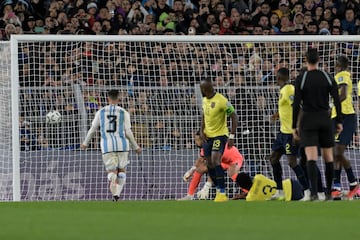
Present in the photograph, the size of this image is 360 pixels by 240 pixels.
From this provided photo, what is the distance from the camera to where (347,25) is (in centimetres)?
2677

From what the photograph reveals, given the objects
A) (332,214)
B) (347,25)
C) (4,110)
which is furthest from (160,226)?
(347,25)

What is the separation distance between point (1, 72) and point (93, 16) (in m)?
5.16

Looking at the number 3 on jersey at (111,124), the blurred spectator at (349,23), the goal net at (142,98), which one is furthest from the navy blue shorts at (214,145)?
the blurred spectator at (349,23)

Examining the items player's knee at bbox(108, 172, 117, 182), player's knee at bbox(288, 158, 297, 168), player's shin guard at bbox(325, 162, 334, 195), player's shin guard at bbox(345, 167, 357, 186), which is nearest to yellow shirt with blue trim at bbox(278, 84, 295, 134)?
player's knee at bbox(288, 158, 297, 168)

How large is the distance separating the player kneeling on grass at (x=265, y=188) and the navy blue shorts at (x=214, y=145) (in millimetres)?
845

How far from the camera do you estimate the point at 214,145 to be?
18844mm

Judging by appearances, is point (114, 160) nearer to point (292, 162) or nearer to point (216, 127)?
point (216, 127)

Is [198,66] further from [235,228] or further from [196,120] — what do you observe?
[235,228]

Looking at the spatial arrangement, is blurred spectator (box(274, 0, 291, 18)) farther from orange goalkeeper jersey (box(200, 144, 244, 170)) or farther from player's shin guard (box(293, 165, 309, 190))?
player's shin guard (box(293, 165, 309, 190))

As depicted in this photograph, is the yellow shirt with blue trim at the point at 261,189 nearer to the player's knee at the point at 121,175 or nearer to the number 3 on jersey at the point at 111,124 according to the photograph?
the player's knee at the point at 121,175

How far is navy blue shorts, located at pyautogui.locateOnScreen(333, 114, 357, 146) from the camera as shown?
60.8ft

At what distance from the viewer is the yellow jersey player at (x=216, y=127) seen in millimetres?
18781

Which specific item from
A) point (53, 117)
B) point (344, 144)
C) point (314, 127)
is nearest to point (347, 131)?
point (344, 144)

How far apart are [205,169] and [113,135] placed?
203cm
